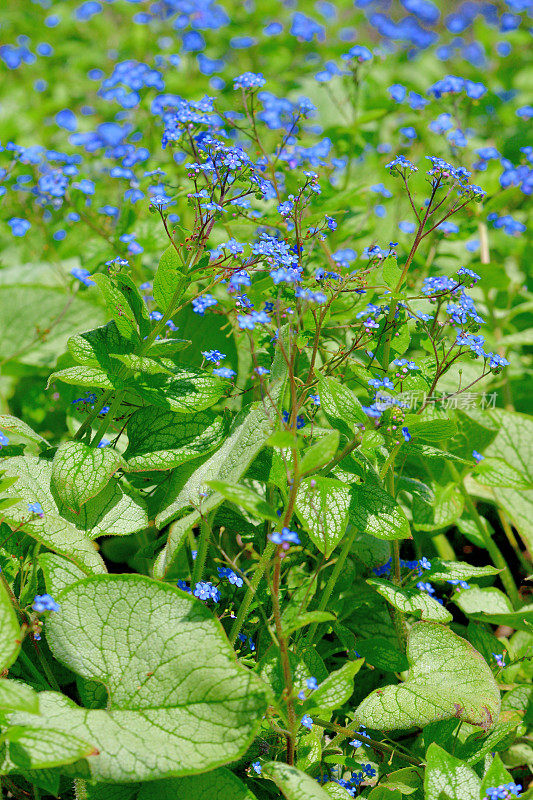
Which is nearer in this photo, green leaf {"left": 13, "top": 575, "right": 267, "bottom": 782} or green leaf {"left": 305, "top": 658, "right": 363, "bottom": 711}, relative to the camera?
green leaf {"left": 13, "top": 575, "right": 267, "bottom": 782}

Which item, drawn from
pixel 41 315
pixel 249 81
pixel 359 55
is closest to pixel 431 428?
pixel 249 81

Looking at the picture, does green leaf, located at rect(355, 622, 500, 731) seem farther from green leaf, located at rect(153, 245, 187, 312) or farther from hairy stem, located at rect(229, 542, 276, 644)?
green leaf, located at rect(153, 245, 187, 312)

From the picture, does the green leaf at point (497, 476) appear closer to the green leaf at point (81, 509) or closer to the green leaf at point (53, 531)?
the green leaf at point (81, 509)

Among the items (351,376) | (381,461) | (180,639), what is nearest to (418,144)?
(351,376)

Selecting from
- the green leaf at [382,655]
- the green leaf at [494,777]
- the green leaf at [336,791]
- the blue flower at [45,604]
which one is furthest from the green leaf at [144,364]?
the green leaf at [494,777]

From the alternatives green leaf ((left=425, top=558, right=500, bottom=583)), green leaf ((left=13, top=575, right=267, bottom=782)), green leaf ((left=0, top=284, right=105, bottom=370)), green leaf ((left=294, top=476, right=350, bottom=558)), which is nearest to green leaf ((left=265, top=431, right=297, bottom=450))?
green leaf ((left=294, top=476, right=350, bottom=558))

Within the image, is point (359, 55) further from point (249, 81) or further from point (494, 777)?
point (494, 777)
